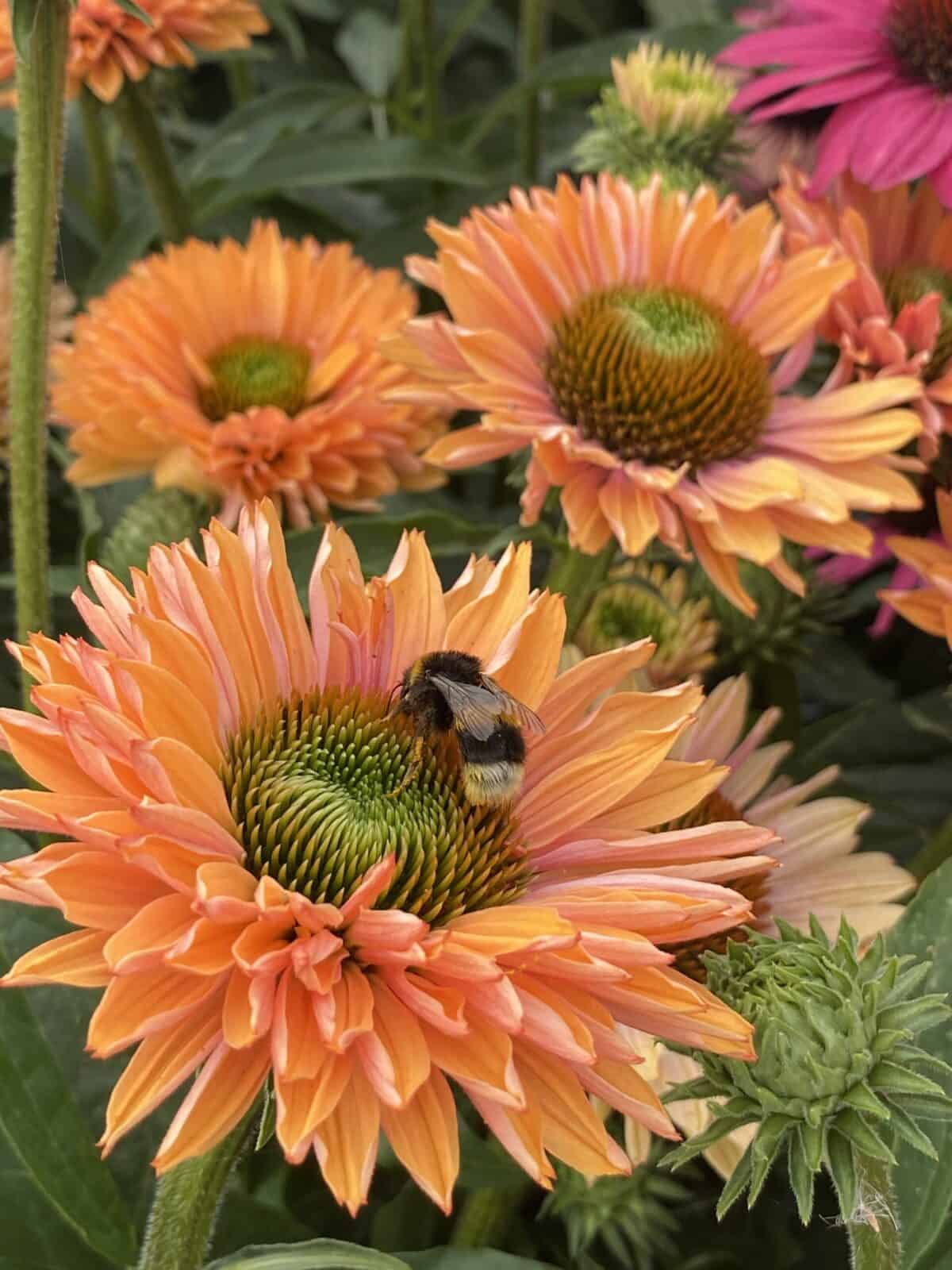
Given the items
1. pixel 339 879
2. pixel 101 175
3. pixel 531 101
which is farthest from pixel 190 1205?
pixel 531 101

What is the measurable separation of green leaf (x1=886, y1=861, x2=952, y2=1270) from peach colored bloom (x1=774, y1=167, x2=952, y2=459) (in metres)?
0.39

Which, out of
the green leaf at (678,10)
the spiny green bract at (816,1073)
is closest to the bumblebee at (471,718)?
the spiny green bract at (816,1073)

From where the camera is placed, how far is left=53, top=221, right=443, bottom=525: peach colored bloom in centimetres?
107

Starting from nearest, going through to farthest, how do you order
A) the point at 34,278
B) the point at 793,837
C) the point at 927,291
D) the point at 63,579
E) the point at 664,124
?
the point at 34,278
the point at 793,837
the point at 63,579
the point at 927,291
the point at 664,124

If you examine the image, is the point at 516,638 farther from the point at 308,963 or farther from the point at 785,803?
the point at 785,803

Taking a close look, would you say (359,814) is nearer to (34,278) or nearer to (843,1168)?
(843,1168)

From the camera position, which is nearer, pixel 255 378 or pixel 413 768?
pixel 413 768

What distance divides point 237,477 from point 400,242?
55cm

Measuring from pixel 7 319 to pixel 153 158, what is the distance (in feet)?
0.72

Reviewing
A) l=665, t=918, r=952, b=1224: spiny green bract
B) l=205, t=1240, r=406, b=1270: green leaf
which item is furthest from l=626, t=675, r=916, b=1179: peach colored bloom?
l=205, t=1240, r=406, b=1270: green leaf

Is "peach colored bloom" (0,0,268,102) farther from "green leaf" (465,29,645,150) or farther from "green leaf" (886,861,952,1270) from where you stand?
"green leaf" (886,861,952,1270)

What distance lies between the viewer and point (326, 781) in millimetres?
643

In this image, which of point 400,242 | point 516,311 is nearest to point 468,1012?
point 516,311

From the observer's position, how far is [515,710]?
658mm
